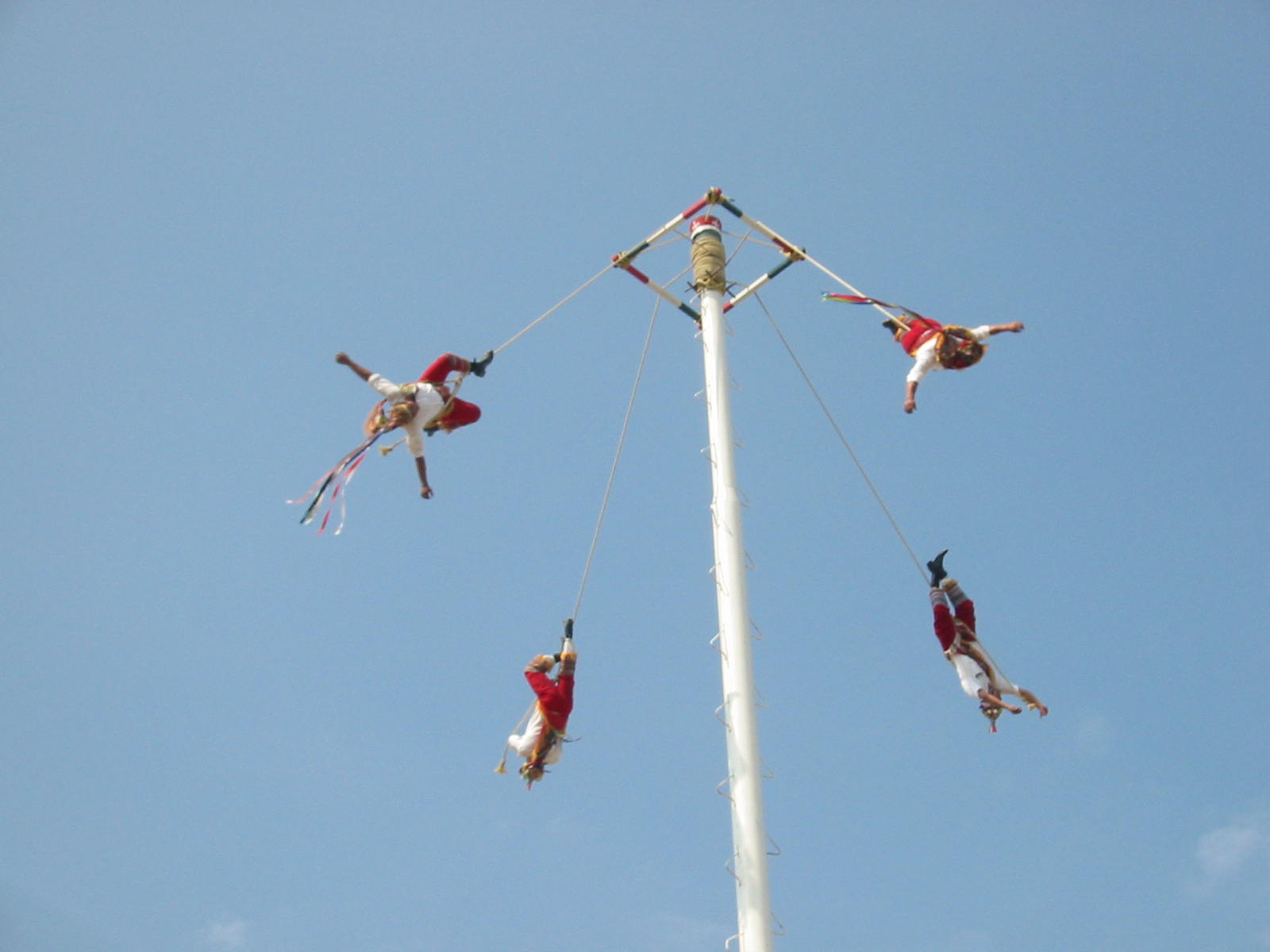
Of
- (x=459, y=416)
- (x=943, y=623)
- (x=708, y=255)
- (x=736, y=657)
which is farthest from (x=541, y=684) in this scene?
(x=708, y=255)

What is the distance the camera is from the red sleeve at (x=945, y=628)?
9.77 m

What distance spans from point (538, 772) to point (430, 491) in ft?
8.16

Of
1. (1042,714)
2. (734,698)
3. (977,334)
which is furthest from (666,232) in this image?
(1042,714)

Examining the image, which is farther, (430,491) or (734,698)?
(430,491)

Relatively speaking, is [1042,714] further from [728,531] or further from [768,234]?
[768,234]

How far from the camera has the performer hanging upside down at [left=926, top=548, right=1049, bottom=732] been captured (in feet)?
31.0

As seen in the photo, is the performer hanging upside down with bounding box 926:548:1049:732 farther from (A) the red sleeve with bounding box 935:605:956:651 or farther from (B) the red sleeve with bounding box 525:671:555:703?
(B) the red sleeve with bounding box 525:671:555:703

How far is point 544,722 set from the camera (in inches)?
367

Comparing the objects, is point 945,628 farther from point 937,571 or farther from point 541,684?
point 541,684

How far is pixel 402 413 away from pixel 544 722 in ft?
9.28

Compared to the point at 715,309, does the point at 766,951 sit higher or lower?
lower

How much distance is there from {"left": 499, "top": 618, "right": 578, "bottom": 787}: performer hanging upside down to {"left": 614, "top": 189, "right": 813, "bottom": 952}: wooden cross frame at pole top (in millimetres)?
1563

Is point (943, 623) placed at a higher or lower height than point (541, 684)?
higher

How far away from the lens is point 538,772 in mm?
9320
